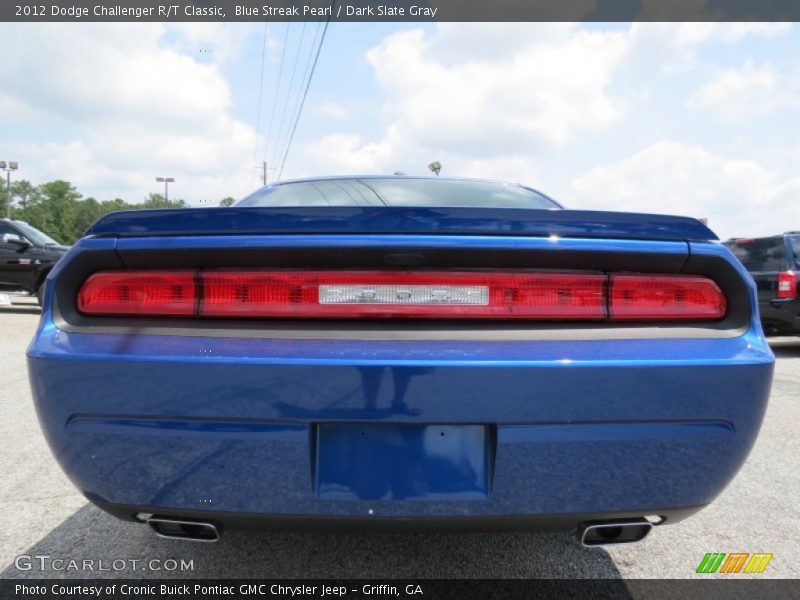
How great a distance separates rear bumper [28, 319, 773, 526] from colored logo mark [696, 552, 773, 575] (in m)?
0.77

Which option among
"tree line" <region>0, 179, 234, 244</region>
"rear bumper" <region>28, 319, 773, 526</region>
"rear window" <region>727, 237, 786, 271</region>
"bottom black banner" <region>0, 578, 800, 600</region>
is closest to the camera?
"rear bumper" <region>28, 319, 773, 526</region>

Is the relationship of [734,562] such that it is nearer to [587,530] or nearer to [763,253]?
[587,530]

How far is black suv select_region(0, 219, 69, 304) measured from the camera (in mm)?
9820

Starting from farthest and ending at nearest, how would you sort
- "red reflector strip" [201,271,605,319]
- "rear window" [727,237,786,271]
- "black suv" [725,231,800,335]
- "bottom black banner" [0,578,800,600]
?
"rear window" [727,237,786,271], "black suv" [725,231,800,335], "bottom black banner" [0,578,800,600], "red reflector strip" [201,271,605,319]

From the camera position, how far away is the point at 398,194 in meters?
2.48

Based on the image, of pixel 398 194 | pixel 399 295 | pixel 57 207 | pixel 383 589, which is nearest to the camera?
pixel 399 295

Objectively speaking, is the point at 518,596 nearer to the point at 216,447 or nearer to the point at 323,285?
the point at 216,447

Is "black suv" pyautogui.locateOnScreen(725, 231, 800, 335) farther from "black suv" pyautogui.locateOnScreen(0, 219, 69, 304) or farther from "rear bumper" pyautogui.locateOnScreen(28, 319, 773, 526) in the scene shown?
"black suv" pyautogui.locateOnScreen(0, 219, 69, 304)

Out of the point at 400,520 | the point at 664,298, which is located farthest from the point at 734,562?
the point at 400,520

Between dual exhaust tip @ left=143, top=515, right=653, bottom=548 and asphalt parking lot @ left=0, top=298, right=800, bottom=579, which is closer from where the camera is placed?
dual exhaust tip @ left=143, top=515, right=653, bottom=548

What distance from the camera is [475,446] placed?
1.36m

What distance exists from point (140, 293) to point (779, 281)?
24.9 feet

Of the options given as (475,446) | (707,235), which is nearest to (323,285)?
(475,446)

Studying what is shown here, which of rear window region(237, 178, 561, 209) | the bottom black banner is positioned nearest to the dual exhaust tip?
the bottom black banner
